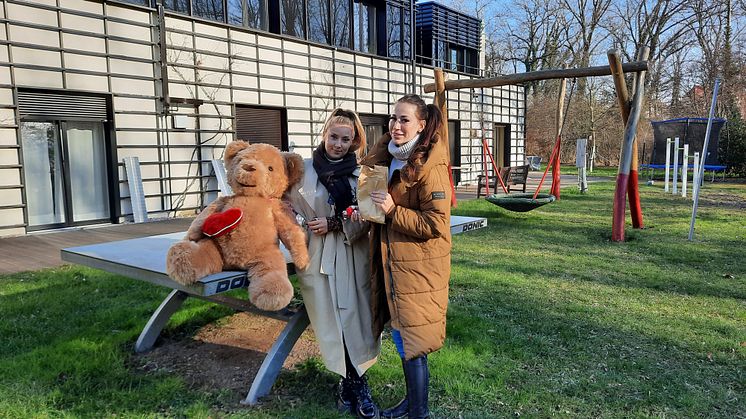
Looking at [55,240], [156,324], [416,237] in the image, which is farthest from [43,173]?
[416,237]

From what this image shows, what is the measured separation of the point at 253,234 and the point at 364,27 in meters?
13.1

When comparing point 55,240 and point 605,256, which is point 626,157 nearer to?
point 605,256

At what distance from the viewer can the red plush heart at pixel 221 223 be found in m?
2.40

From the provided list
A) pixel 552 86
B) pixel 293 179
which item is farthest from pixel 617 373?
pixel 552 86

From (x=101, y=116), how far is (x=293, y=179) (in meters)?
7.68

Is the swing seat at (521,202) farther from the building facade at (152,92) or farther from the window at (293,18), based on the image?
the window at (293,18)

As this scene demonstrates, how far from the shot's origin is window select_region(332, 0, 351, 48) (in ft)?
43.4

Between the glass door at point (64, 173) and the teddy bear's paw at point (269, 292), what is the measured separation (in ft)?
24.4

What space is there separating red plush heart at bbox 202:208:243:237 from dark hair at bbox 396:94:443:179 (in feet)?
2.61

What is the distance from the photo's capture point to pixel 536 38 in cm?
3547

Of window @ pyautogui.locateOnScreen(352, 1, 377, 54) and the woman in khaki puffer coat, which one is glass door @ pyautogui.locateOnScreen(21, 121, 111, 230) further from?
the woman in khaki puffer coat

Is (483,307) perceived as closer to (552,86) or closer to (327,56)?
(327,56)

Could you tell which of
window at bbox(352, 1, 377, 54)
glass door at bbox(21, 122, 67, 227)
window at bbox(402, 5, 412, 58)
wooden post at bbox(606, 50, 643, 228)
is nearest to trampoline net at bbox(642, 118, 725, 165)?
window at bbox(402, 5, 412, 58)

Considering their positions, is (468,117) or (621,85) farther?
(468,117)
